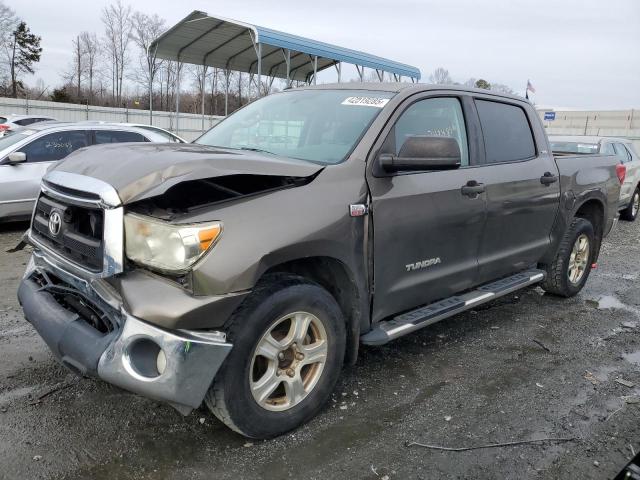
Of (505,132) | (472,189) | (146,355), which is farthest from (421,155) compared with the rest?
(146,355)

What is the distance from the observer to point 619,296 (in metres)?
5.86

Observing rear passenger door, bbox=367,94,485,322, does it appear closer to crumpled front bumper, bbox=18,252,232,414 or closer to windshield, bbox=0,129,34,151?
crumpled front bumper, bbox=18,252,232,414

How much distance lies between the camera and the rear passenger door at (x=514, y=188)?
4004mm

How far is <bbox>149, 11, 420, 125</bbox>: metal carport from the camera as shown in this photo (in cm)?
1459

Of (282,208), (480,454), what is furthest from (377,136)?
(480,454)

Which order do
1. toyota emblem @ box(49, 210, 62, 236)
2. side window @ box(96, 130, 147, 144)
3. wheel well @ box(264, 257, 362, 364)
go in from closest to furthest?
toyota emblem @ box(49, 210, 62, 236) → wheel well @ box(264, 257, 362, 364) → side window @ box(96, 130, 147, 144)

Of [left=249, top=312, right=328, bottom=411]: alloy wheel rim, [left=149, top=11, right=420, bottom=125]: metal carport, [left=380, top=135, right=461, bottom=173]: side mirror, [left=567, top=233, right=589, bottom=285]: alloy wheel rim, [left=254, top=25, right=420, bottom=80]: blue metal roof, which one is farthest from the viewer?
[left=149, top=11, right=420, bottom=125]: metal carport

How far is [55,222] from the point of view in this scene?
112 inches

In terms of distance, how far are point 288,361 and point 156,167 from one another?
47.0 inches

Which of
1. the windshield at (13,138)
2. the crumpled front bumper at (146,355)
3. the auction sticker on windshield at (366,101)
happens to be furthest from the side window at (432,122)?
the windshield at (13,138)

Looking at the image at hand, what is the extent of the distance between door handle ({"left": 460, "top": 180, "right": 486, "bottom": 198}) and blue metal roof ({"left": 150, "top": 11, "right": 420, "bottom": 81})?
11.4 metres

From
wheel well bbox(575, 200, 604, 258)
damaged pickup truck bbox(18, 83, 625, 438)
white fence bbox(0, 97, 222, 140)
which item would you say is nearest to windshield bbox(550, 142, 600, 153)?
wheel well bbox(575, 200, 604, 258)

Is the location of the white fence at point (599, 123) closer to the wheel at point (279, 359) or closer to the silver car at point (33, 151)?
the silver car at point (33, 151)

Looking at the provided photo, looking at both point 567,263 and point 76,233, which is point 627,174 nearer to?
point 567,263
